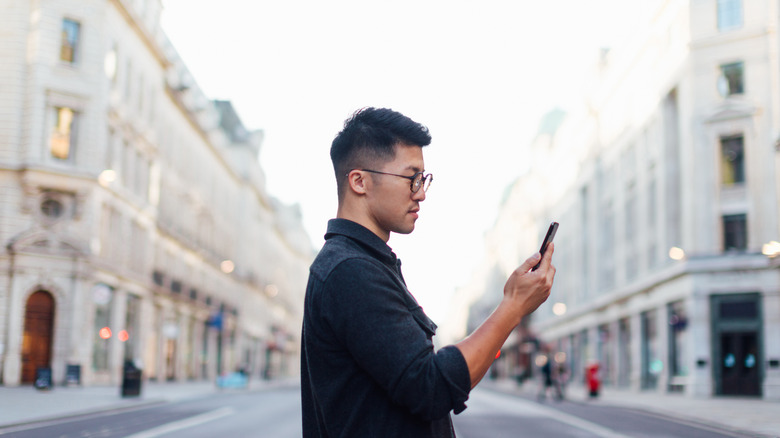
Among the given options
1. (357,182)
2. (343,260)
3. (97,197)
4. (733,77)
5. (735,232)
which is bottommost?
(343,260)

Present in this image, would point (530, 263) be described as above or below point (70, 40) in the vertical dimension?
below

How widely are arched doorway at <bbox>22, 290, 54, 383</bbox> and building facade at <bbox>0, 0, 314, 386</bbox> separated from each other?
49 mm

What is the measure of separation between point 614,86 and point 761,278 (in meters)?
24.9

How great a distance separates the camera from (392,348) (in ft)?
7.57

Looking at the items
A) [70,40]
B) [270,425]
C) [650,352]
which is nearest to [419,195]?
[270,425]

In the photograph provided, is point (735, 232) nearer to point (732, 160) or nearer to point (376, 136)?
point (732, 160)

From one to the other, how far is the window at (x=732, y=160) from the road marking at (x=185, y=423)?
26.1 m

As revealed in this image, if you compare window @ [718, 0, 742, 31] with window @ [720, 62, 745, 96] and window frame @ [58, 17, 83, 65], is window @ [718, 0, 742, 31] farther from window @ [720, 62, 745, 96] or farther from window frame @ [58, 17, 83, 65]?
window frame @ [58, 17, 83, 65]

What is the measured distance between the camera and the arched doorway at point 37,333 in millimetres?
37594

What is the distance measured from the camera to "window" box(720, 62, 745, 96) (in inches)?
1671

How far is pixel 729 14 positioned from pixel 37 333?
32.7 m

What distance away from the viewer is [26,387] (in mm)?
35875

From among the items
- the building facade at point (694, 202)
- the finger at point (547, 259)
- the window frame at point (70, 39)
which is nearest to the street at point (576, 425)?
the building facade at point (694, 202)

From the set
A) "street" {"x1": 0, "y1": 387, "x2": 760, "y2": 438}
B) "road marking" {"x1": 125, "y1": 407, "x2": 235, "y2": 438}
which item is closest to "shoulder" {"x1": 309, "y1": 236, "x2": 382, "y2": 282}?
"street" {"x1": 0, "y1": 387, "x2": 760, "y2": 438}
